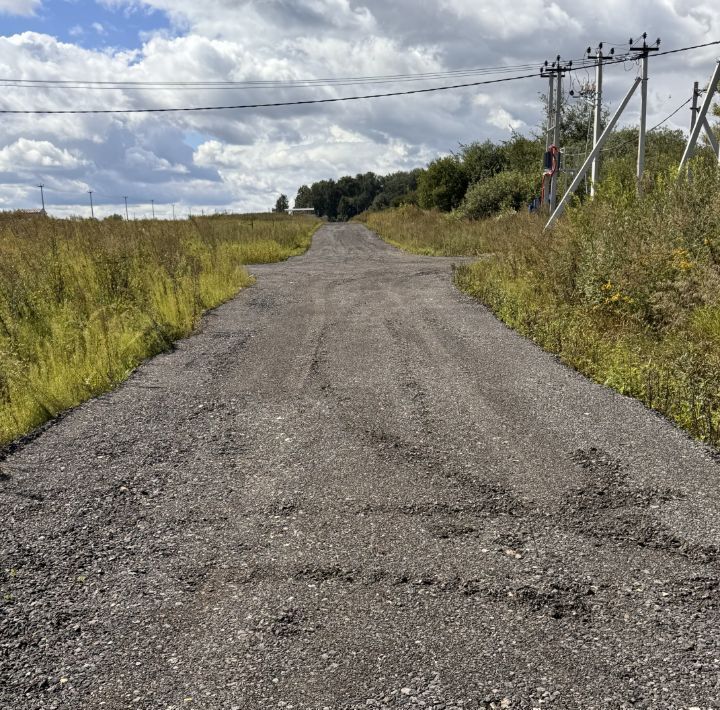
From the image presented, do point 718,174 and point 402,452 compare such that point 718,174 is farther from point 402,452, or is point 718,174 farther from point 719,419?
point 402,452

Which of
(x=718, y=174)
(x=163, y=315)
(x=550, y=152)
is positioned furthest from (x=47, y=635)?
(x=550, y=152)

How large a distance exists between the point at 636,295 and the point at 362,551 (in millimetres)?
6595

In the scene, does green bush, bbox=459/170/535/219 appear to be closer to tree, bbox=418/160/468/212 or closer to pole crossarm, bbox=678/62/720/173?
tree, bbox=418/160/468/212

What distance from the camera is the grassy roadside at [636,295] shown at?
21.3 ft

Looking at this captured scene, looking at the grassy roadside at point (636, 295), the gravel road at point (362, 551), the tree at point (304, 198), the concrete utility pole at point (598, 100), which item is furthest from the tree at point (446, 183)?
the tree at point (304, 198)

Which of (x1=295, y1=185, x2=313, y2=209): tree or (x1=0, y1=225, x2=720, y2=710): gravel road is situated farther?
(x1=295, y1=185, x2=313, y2=209): tree

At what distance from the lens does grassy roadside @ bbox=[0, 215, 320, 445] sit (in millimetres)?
7008

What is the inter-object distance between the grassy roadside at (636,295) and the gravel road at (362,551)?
57cm

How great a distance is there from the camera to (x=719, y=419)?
18.0 feet

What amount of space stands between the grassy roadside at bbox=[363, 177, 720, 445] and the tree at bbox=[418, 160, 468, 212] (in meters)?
33.4

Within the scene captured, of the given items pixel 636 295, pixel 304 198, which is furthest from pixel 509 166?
pixel 304 198

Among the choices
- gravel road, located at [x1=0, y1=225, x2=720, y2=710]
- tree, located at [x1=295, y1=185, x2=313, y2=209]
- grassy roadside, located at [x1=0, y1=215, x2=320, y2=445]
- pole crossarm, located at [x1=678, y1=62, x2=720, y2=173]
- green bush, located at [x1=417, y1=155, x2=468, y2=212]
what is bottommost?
gravel road, located at [x1=0, y1=225, x2=720, y2=710]

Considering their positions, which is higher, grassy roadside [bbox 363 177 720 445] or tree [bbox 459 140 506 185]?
tree [bbox 459 140 506 185]

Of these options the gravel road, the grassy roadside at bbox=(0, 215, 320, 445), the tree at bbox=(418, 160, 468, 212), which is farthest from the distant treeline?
the gravel road
